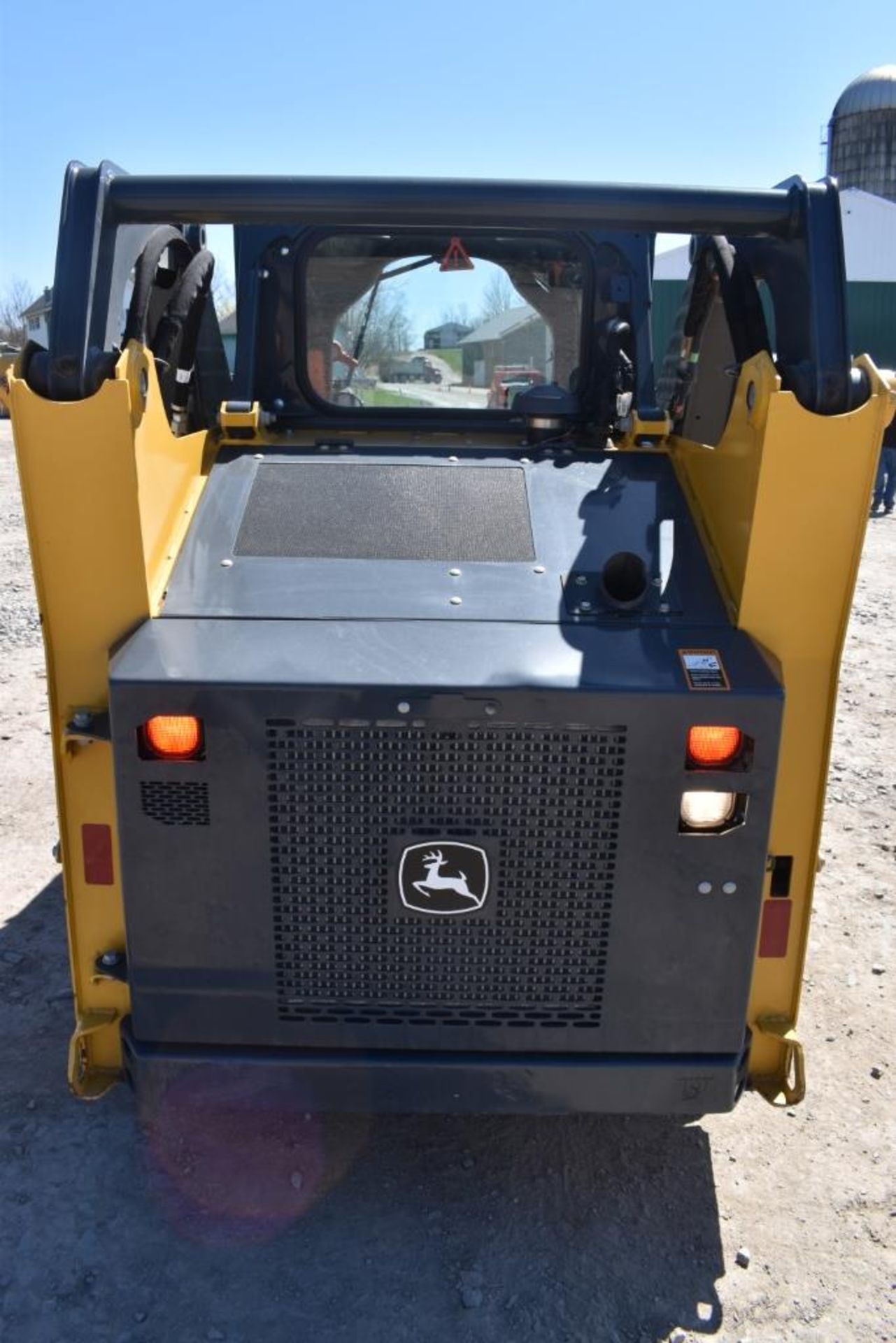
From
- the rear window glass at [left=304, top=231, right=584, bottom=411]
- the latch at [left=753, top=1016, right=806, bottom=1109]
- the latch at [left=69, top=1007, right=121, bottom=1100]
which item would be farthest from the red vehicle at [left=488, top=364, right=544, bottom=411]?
the latch at [left=69, top=1007, right=121, bottom=1100]

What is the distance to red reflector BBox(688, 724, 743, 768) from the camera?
2145 millimetres

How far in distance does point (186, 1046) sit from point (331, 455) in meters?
1.59

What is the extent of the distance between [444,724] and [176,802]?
1.89 feet

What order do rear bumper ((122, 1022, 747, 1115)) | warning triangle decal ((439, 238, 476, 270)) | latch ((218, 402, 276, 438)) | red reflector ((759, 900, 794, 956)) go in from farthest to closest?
warning triangle decal ((439, 238, 476, 270)), latch ((218, 402, 276, 438)), red reflector ((759, 900, 794, 956)), rear bumper ((122, 1022, 747, 1115))

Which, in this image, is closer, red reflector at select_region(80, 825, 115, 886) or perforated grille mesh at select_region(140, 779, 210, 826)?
perforated grille mesh at select_region(140, 779, 210, 826)

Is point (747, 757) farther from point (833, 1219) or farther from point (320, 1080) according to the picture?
point (833, 1219)

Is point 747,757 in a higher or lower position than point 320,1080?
higher

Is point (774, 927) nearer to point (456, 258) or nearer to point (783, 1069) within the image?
point (783, 1069)

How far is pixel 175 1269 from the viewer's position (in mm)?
2430

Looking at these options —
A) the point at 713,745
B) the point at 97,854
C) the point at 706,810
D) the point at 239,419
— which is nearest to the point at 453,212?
the point at 239,419

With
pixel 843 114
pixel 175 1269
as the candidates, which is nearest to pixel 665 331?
pixel 843 114

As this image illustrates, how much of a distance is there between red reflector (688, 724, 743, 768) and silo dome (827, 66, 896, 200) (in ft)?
115

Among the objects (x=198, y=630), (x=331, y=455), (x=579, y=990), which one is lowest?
(x=579, y=990)

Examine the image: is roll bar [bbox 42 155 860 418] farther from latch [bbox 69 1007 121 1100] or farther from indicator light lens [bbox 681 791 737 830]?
latch [bbox 69 1007 121 1100]
